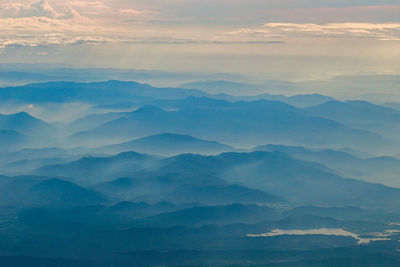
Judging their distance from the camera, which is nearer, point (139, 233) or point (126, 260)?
point (126, 260)

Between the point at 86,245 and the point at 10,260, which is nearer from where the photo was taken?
the point at 10,260

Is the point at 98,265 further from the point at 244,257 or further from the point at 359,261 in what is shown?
the point at 359,261

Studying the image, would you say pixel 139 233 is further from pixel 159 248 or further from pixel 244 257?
pixel 244 257

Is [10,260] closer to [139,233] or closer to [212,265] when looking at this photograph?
[139,233]

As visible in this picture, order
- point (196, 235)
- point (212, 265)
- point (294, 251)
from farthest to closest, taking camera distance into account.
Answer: point (196, 235) < point (294, 251) < point (212, 265)

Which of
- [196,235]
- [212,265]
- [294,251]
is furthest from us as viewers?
[196,235]

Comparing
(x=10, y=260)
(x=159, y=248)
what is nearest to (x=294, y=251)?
(x=159, y=248)

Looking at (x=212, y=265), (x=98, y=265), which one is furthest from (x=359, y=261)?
(x=98, y=265)

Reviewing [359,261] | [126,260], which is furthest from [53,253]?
[359,261]
